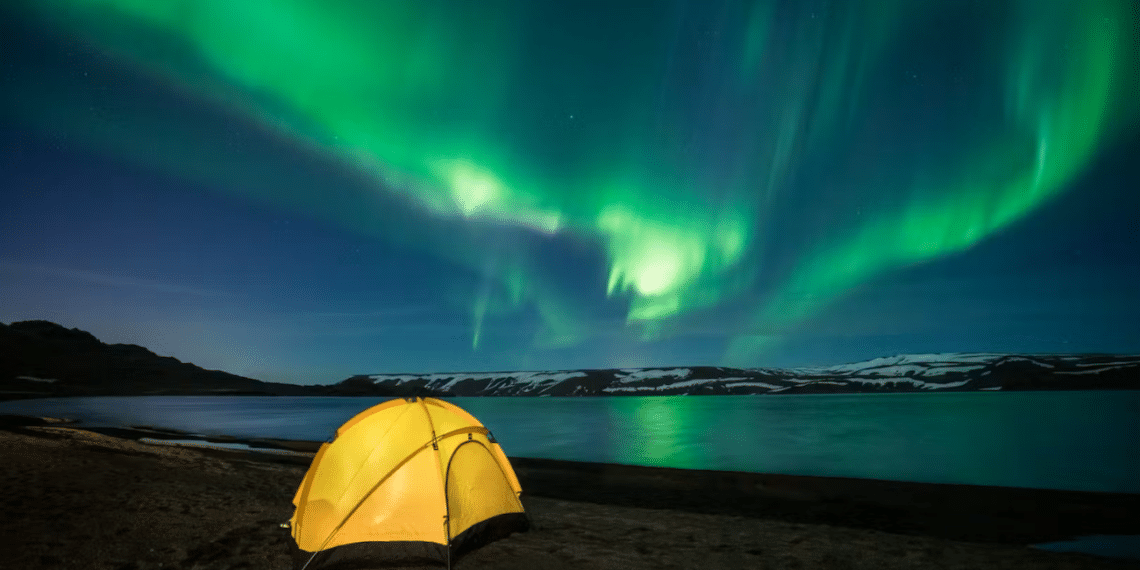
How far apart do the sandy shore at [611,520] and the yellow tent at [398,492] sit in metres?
0.58

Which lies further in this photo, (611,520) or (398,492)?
(611,520)

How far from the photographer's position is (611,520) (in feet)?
41.3

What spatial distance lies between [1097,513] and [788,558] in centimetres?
1134

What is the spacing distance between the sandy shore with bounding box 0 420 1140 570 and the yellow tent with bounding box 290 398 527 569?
582 mm

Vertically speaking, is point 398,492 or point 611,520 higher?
point 398,492

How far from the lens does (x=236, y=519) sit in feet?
37.2

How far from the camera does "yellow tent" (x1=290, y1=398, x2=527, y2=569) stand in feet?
27.7

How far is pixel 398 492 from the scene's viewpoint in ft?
28.4

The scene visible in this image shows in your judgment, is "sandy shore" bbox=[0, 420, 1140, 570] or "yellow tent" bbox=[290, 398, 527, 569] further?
"sandy shore" bbox=[0, 420, 1140, 570]

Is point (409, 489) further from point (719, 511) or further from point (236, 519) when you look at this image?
point (719, 511)

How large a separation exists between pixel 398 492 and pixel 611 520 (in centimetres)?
563

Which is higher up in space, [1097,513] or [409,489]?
[409,489]

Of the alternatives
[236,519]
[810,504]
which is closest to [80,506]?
[236,519]

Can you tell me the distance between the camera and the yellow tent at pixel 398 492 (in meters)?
8.43
